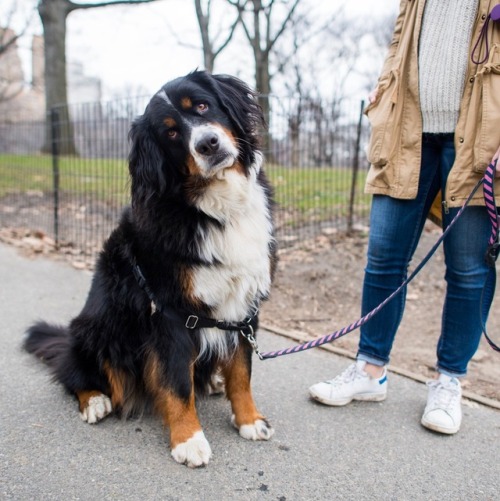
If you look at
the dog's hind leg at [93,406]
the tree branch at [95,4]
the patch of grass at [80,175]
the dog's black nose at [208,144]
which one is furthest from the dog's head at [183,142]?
the tree branch at [95,4]

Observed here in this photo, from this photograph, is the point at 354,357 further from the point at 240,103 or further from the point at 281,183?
the point at 281,183

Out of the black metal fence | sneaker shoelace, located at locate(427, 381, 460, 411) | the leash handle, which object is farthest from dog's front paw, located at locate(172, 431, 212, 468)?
the black metal fence

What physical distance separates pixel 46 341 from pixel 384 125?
231 cm

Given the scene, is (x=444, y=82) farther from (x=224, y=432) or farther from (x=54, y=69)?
(x=54, y=69)

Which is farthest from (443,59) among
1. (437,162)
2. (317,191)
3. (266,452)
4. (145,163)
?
(317,191)

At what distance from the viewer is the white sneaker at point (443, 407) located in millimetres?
2455

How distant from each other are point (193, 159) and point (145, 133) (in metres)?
0.27

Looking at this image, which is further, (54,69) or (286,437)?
(54,69)

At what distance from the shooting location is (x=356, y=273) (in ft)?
16.7

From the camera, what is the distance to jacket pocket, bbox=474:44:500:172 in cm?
217

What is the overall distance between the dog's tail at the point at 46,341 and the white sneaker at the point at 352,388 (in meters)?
1.45

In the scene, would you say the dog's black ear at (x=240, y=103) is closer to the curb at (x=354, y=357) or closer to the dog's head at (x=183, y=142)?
the dog's head at (x=183, y=142)

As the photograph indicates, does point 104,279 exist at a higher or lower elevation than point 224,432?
higher

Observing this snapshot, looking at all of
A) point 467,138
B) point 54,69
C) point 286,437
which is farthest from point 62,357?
point 54,69
